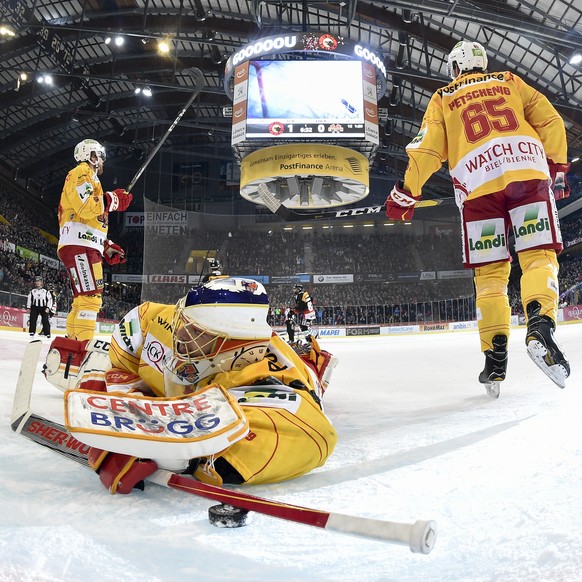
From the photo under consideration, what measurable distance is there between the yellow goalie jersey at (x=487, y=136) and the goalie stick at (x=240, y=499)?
1.76 meters

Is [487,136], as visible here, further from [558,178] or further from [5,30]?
[5,30]

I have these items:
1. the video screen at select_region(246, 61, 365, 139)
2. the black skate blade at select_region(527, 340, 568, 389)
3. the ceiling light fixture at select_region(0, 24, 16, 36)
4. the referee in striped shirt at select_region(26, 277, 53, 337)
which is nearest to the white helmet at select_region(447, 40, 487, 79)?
the black skate blade at select_region(527, 340, 568, 389)

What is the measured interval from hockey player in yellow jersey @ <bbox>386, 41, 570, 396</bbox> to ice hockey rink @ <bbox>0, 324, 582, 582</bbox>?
0.55m

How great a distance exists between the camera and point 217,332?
1.16m

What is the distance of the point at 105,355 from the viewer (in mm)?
1836

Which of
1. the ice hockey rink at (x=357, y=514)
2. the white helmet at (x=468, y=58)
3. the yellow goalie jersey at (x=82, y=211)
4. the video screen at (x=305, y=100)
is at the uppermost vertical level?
the video screen at (x=305, y=100)

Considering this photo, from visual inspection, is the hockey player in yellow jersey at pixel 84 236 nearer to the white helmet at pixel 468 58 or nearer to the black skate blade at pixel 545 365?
the white helmet at pixel 468 58

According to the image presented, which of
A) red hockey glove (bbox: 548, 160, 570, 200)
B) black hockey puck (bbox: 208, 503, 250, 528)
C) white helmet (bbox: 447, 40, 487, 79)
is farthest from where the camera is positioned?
white helmet (bbox: 447, 40, 487, 79)

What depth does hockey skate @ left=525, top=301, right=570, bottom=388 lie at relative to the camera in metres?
1.65

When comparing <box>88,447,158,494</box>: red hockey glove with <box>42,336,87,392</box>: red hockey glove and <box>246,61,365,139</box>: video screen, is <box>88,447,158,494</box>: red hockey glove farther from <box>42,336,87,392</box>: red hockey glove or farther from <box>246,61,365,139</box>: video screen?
Result: <box>246,61,365,139</box>: video screen

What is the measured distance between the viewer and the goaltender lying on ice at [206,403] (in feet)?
2.90

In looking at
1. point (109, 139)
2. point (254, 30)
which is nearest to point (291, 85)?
point (254, 30)

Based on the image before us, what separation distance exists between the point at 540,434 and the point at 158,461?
3.26 feet

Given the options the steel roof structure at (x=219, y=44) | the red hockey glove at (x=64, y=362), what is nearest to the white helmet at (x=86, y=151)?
the red hockey glove at (x=64, y=362)
